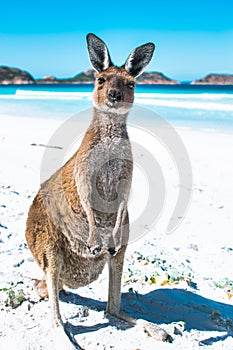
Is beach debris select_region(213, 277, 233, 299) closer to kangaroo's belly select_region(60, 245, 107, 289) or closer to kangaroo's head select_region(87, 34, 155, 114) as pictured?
kangaroo's belly select_region(60, 245, 107, 289)

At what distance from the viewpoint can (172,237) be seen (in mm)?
4199

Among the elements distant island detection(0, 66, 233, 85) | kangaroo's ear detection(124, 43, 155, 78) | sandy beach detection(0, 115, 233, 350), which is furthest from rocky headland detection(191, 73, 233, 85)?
kangaroo's ear detection(124, 43, 155, 78)

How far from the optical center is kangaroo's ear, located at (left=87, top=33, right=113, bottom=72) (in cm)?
261

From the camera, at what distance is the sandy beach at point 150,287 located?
2.45 metres

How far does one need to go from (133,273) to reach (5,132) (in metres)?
7.38

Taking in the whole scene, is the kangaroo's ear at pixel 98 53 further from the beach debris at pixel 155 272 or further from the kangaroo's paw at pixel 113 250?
the beach debris at pixel 155 272

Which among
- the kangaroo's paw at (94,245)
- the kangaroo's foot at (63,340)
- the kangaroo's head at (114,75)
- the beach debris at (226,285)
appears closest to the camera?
the kangaroo's foot at (63,340)

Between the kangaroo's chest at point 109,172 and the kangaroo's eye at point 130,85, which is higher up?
the kangaroo's eye at point 130,85

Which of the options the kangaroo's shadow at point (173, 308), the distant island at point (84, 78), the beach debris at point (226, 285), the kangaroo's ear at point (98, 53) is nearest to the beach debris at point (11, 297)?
the kangaroo's shadow at point (173, 308)

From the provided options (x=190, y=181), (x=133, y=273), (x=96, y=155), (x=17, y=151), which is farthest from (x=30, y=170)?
(x=96, y=155)

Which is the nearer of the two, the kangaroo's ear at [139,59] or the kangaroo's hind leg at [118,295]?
the kangaroo's hind leg at [118,295]

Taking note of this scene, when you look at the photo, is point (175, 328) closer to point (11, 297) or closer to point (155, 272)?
point (155, 272)

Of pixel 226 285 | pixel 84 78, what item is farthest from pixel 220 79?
pixel 226 285

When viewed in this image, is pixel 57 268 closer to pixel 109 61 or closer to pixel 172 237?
pixel 109 61
